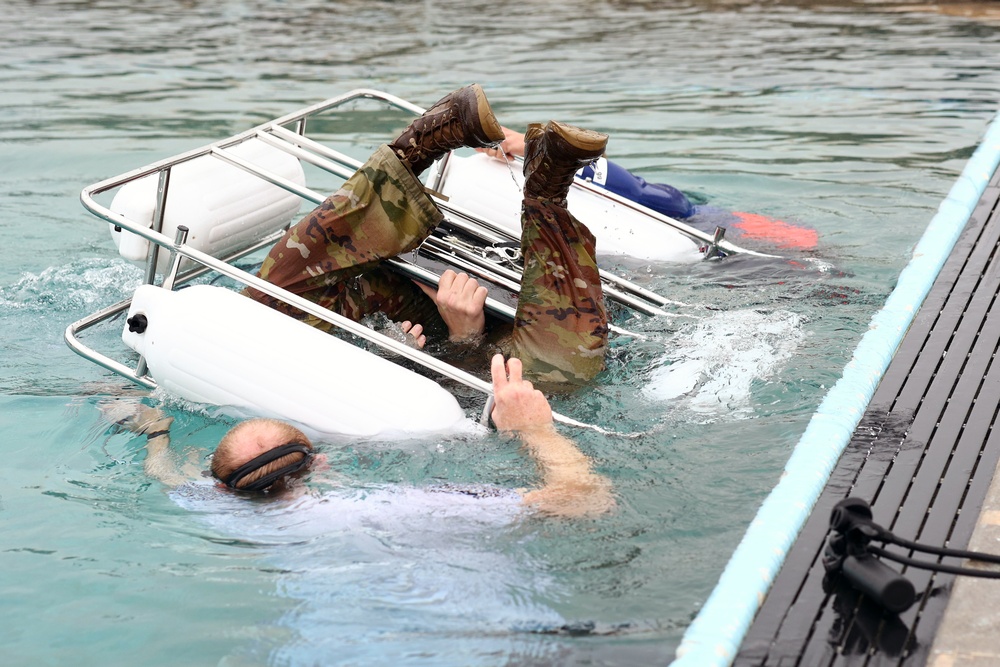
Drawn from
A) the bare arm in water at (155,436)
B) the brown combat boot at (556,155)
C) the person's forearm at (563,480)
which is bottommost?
the bare arm in water at (155,436)

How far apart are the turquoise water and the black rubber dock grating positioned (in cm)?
28

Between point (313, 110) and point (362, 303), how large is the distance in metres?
0.99

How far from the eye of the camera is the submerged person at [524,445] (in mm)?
3205

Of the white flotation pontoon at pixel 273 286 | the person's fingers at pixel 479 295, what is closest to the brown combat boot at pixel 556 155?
the person's fingers at pixel 479 295

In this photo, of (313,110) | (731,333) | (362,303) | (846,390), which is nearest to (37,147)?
(313,110)

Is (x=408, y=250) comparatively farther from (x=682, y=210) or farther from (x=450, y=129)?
(x=682, y=210)

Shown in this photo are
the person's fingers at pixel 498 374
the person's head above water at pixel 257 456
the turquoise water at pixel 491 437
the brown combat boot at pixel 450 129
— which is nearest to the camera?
the turquoise water at pixel 491 437

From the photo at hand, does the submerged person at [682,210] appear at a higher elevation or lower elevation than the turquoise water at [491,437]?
higher

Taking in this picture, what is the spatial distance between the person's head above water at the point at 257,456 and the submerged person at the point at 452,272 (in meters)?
0.87

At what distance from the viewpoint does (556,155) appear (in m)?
3.68

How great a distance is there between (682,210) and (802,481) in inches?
114

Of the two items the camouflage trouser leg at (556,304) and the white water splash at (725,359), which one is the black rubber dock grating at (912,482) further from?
the camouflage trouser leg at (556,304)

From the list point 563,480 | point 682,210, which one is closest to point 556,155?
point 563,480

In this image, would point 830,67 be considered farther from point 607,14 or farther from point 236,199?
point 236,199
